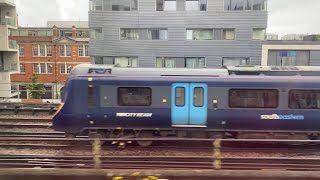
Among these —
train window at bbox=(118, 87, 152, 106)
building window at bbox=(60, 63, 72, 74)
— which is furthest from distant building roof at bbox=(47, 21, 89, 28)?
train window at bbox=(118, 87, 152, 106)

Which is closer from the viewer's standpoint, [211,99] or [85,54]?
[211,99]

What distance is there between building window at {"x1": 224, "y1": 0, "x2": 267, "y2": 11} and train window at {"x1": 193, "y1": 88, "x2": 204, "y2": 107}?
1874 centimetres

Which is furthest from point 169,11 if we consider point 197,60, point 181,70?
point 181,70

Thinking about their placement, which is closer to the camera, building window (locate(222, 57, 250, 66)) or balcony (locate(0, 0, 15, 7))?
balcony (locate(0, 0, 15, 7))

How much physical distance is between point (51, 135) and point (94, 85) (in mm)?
2915

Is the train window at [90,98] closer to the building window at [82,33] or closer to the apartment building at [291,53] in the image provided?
the apartment building at [291,53]

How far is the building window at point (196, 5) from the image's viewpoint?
2752 cm

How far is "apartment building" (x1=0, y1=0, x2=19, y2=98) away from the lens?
27328 mm

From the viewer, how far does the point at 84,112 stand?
10836 millimetres

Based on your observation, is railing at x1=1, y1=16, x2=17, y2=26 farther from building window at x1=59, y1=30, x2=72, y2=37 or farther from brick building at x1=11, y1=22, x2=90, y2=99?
building window at x1=59, y1=30, x2=72, y2=37

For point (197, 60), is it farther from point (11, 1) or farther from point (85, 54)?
point (85, 54)

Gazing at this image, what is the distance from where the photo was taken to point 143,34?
28.0 metres

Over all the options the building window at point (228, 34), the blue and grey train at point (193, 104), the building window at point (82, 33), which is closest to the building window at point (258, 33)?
the building window at point (228, 34)

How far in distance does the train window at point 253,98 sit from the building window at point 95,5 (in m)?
20.6
